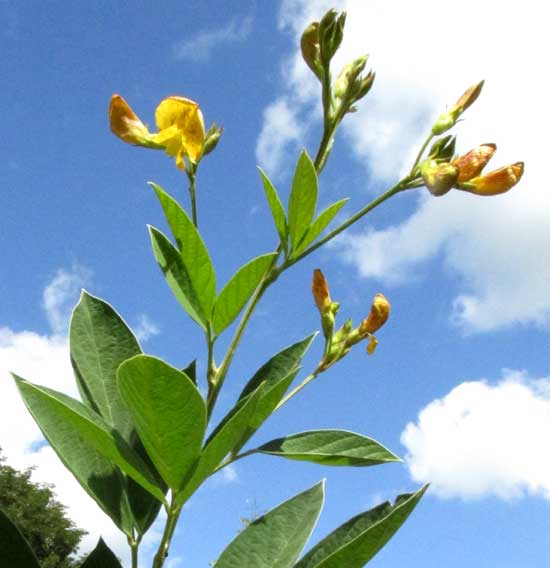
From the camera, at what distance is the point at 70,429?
5.38 feet

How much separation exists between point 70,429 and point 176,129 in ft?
2.39

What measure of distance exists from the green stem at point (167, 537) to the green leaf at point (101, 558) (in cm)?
11

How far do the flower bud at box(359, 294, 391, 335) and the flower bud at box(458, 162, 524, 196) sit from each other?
14.2 inches

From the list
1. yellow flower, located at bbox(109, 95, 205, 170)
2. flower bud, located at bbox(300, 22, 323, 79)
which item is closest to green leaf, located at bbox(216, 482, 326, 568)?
yellow flower, located at bbox(109, 95, 205, 170)

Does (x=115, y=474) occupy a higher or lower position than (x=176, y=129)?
lower

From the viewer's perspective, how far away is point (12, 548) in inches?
59.8

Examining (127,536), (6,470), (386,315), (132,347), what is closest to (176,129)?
(132,347)

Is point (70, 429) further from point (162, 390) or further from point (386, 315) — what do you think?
point (386, 315)

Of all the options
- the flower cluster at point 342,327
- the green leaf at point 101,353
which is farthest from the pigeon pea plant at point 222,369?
the flower cluster at point 342,327

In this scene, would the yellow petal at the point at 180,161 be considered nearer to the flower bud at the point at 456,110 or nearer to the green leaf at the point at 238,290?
the green leaf at the point at 238,290

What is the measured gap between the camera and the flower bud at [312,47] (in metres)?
1.85

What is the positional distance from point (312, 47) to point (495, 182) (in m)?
0.53

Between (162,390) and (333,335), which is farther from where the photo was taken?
(333,335)

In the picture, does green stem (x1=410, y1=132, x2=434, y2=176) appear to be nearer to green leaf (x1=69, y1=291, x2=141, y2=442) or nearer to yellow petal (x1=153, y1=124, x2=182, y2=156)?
yellow petal (x1=153, y1=124, x2=182, y2=156)
